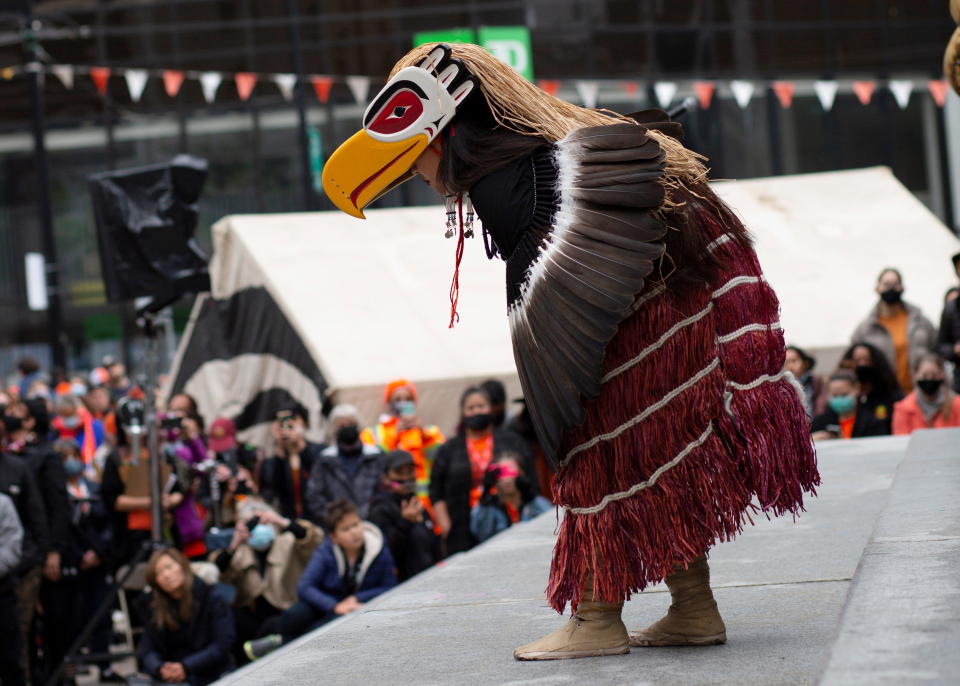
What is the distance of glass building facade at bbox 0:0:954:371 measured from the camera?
21.5 metres

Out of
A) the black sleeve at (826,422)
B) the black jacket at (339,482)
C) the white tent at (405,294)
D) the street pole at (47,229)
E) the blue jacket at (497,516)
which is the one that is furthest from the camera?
the street pole at (47,229)

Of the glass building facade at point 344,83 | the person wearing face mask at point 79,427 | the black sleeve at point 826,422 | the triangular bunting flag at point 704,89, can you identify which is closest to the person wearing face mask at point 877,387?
the black sleeve at point 826,422

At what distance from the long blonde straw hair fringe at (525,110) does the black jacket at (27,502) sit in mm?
5715

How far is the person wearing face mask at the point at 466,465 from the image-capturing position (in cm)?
816

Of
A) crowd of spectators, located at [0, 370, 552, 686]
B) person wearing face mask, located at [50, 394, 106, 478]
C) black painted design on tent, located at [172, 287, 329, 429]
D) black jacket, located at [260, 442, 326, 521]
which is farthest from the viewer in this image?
person wearing face mask, located at [50, 394, 106, 478]

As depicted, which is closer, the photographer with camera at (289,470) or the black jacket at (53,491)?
the black jacket at (53,491)

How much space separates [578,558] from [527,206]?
793 mm

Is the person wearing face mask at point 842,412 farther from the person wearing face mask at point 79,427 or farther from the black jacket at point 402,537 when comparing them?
the person wearing face mask at point 79,427

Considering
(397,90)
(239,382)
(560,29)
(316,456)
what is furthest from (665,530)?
(560,29)

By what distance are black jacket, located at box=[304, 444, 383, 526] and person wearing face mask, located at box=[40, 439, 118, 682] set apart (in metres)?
1.56

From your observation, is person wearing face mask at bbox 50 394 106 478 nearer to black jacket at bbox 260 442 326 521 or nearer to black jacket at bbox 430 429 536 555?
black jacket at bbox 260 442 326 521

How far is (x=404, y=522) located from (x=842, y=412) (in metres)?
3.08

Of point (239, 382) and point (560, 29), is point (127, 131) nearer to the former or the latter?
point (560, 29)

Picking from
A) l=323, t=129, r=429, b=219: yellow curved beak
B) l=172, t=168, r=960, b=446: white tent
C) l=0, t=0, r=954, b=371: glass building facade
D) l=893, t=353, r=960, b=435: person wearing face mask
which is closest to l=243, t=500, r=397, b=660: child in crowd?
l=172, t=168, r=960, b=446: white tent
